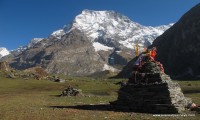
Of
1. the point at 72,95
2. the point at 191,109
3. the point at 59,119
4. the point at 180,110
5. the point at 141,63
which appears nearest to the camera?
the point at 59,119

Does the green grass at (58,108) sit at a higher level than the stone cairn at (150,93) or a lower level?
lower

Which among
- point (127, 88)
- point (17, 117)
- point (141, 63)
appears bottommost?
point (17, 117)

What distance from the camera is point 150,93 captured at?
54.3 m

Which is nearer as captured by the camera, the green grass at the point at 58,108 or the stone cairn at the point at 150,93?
the green grass at the point at 58,108

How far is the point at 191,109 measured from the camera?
181 feet

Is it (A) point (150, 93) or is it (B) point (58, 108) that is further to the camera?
(B) point (58, 108)

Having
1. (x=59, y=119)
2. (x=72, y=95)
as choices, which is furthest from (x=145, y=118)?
(x=72, y=95)

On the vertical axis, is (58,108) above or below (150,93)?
below

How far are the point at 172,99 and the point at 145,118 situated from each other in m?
9.83

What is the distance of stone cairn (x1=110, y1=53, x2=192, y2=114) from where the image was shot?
5250 centimetres

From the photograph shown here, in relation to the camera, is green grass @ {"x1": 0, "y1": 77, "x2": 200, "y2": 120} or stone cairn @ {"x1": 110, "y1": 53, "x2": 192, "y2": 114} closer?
green grass @ {"x1": 0, "y1": 77, "x2": 200, "y2": 120}

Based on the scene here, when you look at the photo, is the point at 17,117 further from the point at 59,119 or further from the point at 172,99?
the point at 172,99

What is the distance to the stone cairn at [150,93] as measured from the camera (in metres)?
52.5

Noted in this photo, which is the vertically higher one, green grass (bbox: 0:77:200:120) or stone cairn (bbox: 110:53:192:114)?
stone cairn (bbox: 110:53:192:114)
